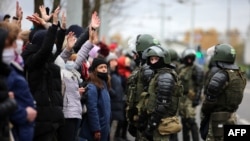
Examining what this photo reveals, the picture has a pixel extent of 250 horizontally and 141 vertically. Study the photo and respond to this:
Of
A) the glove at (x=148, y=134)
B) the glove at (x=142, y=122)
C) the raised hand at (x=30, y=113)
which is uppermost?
the raised hand at (x=30, y=113)

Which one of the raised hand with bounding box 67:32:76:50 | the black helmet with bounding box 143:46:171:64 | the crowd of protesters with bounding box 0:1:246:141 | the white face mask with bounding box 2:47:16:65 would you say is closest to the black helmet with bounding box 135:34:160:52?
the crowd of protesters with bounding box 0:1:246:141

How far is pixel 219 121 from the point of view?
847cm

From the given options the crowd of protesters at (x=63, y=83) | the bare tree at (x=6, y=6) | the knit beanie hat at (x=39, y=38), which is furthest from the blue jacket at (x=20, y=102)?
the bare tree at (x=6, y=6)

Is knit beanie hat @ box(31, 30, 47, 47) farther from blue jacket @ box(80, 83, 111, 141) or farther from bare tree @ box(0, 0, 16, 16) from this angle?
bare tree @ box(0, 0, 16, 16)

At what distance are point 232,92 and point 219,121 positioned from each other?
47 cm

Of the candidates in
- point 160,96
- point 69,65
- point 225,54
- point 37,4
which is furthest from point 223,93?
point 37,4

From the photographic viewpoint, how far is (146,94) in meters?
7.97

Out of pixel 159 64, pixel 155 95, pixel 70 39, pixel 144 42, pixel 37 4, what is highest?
pixel 37 4

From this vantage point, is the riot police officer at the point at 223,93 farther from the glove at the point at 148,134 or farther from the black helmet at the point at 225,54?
the glove at the point at 148,134

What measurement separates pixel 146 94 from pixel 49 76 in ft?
6.89

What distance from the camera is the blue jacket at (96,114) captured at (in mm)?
7801

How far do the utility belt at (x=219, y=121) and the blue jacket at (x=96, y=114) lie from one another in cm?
159

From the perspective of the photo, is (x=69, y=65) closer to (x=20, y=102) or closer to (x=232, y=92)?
(x=20, y=102)

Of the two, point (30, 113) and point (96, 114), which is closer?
point (30, 113)
